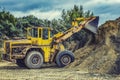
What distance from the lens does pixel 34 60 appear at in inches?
1117

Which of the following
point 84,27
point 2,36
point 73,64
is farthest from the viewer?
point 2,36

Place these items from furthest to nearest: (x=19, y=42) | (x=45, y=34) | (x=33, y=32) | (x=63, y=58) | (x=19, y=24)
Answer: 1. (x=19, y=24)
2. (x=63, y=58)
3. (x=45, y=34)
4. (x=33, y=32)
5. (x=19, y=42)

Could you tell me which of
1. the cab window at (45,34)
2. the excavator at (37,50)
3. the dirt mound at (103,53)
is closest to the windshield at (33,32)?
the excavator at (37,50)

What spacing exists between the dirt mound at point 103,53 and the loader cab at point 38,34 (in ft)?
9.38

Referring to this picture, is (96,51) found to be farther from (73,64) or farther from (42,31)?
(42,31)

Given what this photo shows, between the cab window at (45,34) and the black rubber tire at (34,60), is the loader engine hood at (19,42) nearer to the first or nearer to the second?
the black rubber tire at (34,60)

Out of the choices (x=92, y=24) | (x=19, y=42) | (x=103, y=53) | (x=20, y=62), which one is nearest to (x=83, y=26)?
(x=92, y=24)

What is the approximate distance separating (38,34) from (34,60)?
6.44 ft

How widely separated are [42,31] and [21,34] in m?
22.1

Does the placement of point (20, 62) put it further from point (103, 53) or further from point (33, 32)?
point (103, 53)

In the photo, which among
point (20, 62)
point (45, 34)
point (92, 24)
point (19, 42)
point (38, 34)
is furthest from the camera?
point (92, 24)

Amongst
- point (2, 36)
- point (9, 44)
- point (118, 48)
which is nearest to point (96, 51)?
point (118, 48)

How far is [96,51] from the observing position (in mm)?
28984

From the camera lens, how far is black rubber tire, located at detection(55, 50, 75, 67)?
29016mm
